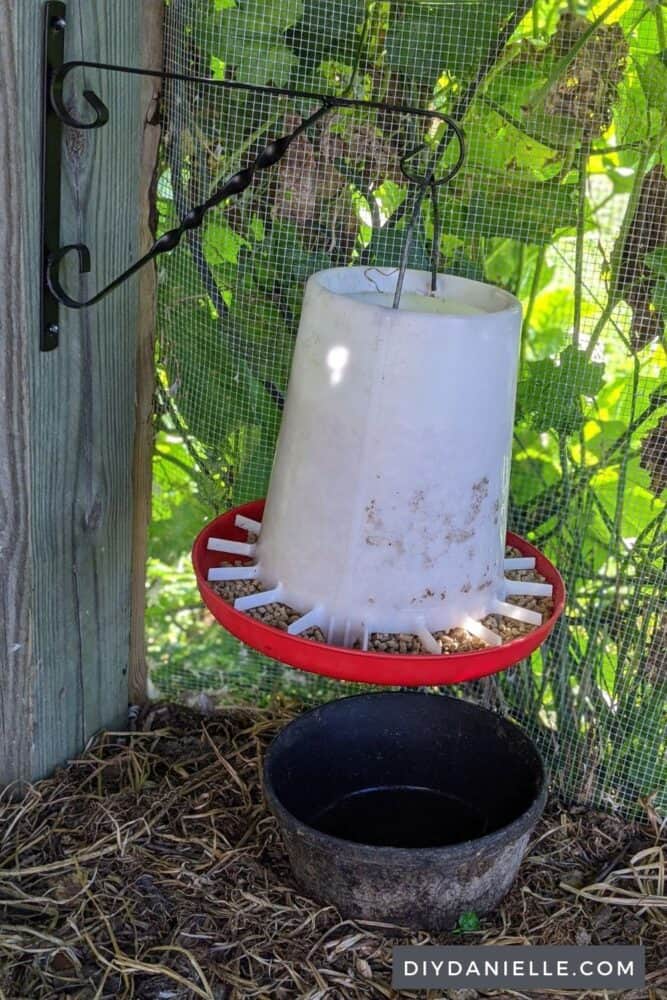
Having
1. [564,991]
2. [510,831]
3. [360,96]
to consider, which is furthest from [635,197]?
[564,991]

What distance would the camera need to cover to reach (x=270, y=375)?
1.68 metres

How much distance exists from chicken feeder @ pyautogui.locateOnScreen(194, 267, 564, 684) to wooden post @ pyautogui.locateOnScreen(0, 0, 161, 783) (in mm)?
314

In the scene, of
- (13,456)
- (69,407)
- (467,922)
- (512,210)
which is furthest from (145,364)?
(467,922)

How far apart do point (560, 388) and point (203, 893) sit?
2.85 feet

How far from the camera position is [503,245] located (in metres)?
1.75

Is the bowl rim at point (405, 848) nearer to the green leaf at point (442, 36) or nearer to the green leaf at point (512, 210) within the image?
the green leaf at point (512, 210)

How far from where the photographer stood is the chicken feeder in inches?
45.4

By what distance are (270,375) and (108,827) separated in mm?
711

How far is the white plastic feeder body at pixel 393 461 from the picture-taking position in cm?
116

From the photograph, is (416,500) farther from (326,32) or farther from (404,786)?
(326,32)

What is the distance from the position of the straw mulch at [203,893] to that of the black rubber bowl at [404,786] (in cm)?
6

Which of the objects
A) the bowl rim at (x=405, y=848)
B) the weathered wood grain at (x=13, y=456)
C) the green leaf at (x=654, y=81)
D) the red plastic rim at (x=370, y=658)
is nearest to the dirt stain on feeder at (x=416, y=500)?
the red plastic rim at (x=370, y=658)

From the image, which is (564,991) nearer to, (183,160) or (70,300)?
(70,300)

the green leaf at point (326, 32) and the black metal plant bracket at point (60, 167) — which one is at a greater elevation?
the green leaf at point (326, 32)
